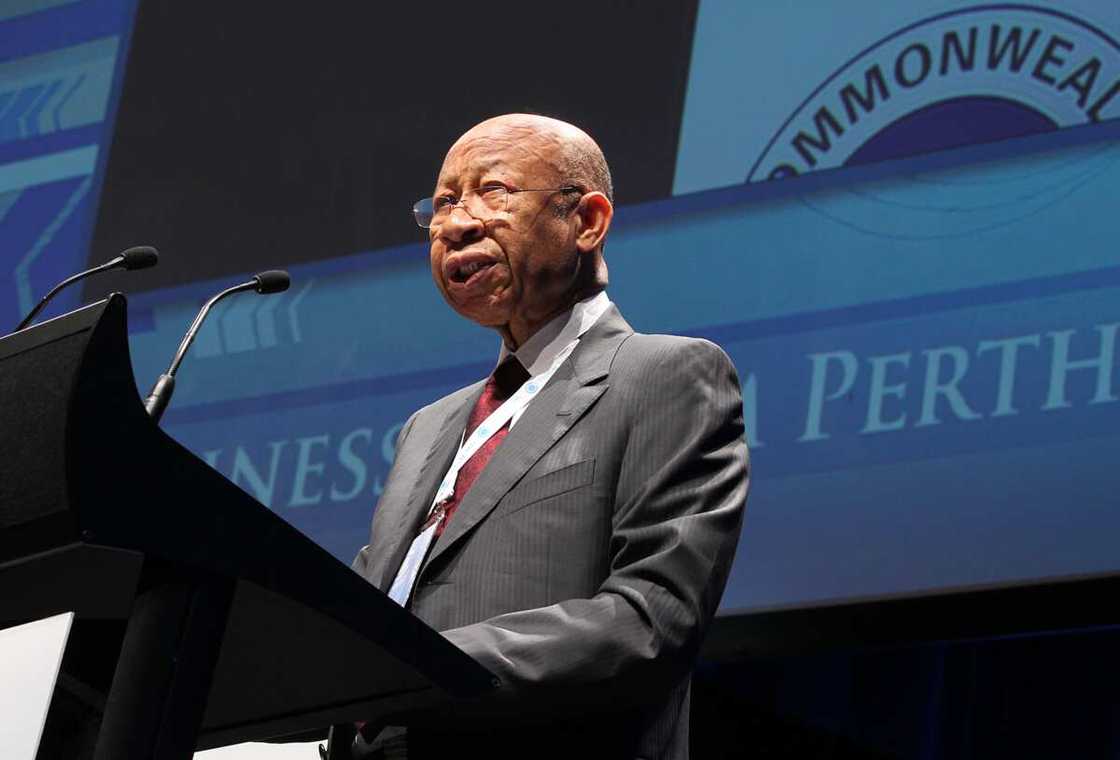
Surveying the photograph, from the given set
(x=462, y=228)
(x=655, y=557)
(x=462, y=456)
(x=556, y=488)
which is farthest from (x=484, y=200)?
(x=655, y=557)

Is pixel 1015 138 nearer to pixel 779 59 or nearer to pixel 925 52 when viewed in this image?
pixel 925 52

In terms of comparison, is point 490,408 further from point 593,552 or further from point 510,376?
point 593,552

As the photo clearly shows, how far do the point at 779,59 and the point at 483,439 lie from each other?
206 cm

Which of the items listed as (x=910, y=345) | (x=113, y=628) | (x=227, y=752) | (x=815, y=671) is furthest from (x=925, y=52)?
(x=113, y=628)

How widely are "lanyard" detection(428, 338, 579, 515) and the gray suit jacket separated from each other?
34mm

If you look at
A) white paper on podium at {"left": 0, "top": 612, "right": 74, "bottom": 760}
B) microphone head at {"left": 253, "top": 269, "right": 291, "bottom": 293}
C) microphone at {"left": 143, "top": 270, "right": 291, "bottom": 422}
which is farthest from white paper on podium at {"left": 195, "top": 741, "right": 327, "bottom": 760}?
microphone head at {"left": 253, "top": 269, "right": 291, "bottom": 293}

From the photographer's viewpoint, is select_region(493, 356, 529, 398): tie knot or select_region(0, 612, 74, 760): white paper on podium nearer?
select_region(0, 612, 74, 760): white paper on podium

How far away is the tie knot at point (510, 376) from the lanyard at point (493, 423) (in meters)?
0.06

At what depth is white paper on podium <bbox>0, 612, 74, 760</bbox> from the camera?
3.83 ft

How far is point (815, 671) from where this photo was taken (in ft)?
12.2

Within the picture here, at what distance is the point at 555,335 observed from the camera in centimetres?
181

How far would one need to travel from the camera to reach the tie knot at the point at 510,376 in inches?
71.9

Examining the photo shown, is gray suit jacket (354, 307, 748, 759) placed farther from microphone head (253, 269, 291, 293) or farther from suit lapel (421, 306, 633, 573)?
microphone head (253, 269, 291, 293)

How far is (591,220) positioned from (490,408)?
26 cm
